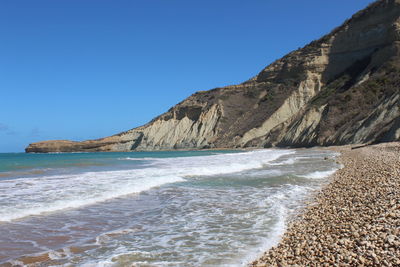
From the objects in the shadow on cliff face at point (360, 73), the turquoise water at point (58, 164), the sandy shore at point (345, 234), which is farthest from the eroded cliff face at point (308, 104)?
the sandy shore at point (345, 234)

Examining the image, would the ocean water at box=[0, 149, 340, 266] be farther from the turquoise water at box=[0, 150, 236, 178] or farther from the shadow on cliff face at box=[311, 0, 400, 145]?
the shadow on cliff face at box=[311, 0, 400, 145]

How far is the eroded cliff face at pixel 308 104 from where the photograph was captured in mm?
40594

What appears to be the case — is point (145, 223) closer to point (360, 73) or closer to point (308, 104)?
point (308, 104)

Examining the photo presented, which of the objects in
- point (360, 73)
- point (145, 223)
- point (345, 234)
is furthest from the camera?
point (360, 73)

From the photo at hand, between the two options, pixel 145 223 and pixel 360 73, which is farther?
pixel 360 73

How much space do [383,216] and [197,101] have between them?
7240 cm

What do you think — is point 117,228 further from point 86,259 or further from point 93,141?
point 93,141

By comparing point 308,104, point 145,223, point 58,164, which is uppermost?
point 308,104

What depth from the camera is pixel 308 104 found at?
54.2 metres

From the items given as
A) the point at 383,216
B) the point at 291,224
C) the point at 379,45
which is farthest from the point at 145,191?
the point at 379,45

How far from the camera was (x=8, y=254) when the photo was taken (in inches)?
203

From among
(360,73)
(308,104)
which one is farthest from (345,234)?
(360,73)

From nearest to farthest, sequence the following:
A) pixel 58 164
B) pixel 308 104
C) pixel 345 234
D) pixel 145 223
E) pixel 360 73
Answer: pixel 345 234, pixel 145 223, pixel 58 164, pixel 360 73, pixel 308 104

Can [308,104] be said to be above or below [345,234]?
above
